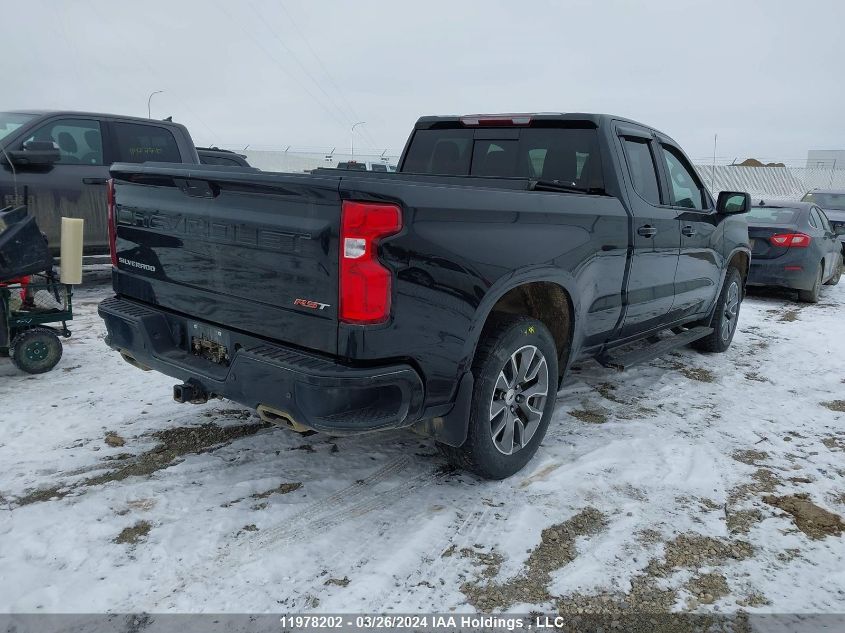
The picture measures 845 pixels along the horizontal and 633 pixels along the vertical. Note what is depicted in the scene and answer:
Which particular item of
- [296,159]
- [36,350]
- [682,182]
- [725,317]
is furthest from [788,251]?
[296,159]

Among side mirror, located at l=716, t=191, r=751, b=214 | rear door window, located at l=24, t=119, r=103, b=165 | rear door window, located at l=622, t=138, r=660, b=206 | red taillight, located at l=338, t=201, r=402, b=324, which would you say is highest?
rear door window, located at l=24, t=119, r=103, b=165

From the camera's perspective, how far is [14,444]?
3654 mm

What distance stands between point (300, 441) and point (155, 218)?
1.50 meters

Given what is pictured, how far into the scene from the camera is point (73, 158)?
7.31 m

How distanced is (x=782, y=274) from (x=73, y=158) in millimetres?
9315

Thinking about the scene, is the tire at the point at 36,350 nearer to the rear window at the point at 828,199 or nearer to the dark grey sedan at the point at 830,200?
the dark grey sedan at the point at 830,200

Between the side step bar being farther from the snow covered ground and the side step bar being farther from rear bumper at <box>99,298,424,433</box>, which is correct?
rear bumper at <box>99,298,424,433</box>

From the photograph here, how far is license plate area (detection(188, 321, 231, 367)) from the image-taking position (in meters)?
3.05

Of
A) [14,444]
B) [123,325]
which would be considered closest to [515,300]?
[123,325]

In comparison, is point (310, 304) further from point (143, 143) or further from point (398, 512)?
point (143, 143)

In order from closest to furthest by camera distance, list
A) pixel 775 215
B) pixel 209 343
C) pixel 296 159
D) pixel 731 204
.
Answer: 1. pixel 209 343
2. pixel 731 204
3. pixel 775 215
4. pixel 296 159

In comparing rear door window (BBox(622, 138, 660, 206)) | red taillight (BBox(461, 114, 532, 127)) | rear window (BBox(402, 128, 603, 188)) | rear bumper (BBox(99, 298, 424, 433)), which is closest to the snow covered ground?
rear bumper (BBox(99, 298, 424, 433))

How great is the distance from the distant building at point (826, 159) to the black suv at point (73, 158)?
41.9 metres

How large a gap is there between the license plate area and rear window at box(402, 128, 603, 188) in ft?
7.38
